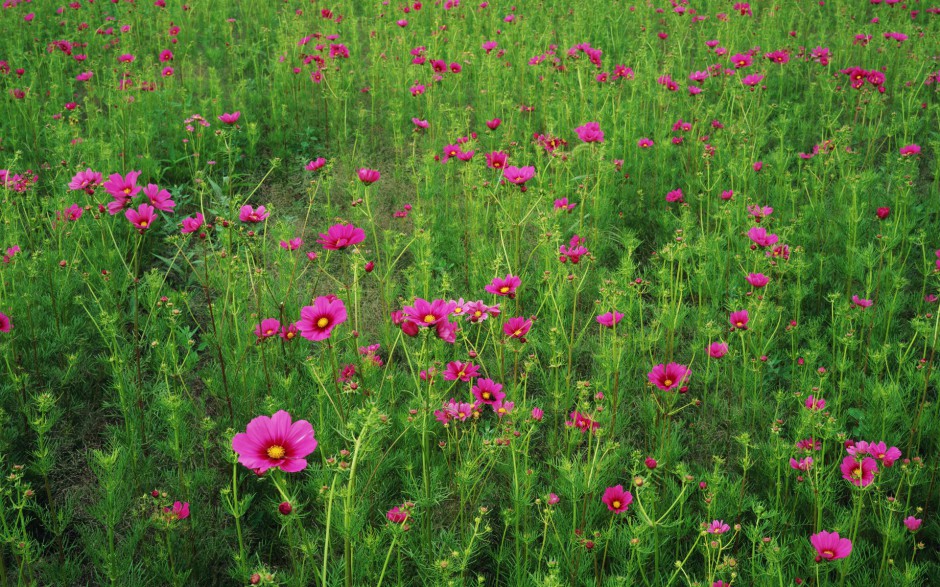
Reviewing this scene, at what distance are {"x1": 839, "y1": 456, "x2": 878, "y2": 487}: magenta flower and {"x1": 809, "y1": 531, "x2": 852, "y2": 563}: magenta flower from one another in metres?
0.18

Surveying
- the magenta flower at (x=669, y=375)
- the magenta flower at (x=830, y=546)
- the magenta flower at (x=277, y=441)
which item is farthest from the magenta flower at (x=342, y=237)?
the magenta flower at (x=830, y=546)

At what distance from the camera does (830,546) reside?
169 centimetres

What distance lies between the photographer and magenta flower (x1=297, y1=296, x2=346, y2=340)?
185 centimetres

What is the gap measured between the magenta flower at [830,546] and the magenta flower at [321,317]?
134 cm

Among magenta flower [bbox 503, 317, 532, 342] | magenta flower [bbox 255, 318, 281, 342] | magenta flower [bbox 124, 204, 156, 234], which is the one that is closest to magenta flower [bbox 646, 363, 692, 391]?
magenta flower [bbox 503, 317, 532, 342]

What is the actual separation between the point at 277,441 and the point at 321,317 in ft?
1.54

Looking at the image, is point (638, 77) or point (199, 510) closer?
point (199, 510)

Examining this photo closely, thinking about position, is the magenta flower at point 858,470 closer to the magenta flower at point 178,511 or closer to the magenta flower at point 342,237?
the magenta flower at point 342,237

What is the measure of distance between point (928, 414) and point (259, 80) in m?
4.59

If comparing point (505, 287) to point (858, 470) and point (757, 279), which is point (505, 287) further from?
point (858, 470)

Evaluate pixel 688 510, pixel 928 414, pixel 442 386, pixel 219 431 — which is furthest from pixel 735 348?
pixel 219 431

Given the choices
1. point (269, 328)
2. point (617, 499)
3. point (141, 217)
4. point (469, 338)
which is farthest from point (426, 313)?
point (141, 217)

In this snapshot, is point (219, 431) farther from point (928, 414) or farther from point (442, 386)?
point (928, 414)

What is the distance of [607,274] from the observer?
10.4 feet
